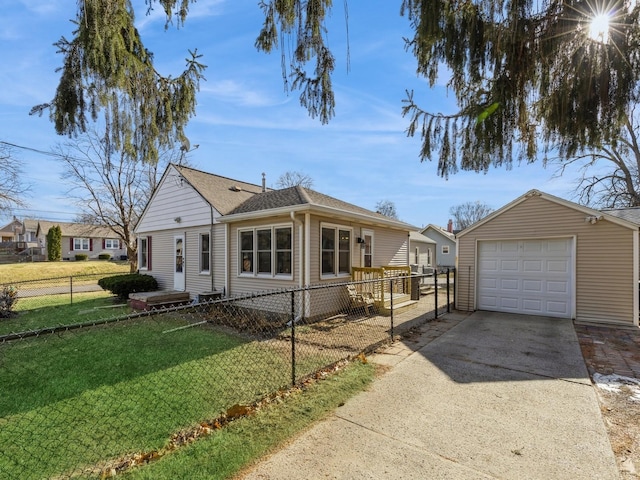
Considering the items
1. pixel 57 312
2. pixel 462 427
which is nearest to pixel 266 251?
pixel 462 427

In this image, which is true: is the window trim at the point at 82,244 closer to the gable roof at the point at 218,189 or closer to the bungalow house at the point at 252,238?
the bungalow house at the point at 252,238

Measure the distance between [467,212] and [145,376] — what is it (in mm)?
56256

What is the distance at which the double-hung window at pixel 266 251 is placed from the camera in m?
8.55

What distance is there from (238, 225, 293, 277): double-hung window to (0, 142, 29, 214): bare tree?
15.6m

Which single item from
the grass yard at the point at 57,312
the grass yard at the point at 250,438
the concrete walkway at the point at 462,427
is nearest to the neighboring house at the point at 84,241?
the grass yard at the point at 57,312

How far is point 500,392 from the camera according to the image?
3861mm

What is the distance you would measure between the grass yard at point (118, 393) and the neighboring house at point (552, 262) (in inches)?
270

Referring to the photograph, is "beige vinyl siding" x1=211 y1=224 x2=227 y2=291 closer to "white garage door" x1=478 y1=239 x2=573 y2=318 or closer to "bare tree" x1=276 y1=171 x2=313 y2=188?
"white garage door" x1=478 y1=239 x2=573 y2=318

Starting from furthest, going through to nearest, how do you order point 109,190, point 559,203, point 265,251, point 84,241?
point 84,241 → point 109,190 → point 265,251 → point 559,203

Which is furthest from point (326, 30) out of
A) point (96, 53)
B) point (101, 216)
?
point (101, 216)

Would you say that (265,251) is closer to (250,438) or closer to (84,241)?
(250,438)

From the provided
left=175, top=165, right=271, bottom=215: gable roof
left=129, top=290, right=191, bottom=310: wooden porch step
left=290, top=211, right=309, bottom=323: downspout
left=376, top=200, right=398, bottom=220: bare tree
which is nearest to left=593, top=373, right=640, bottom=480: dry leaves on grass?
left=290, top=211, right=309, bottom=323: downspout

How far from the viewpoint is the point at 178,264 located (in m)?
11.9

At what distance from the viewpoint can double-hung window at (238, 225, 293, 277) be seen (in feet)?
28.1
